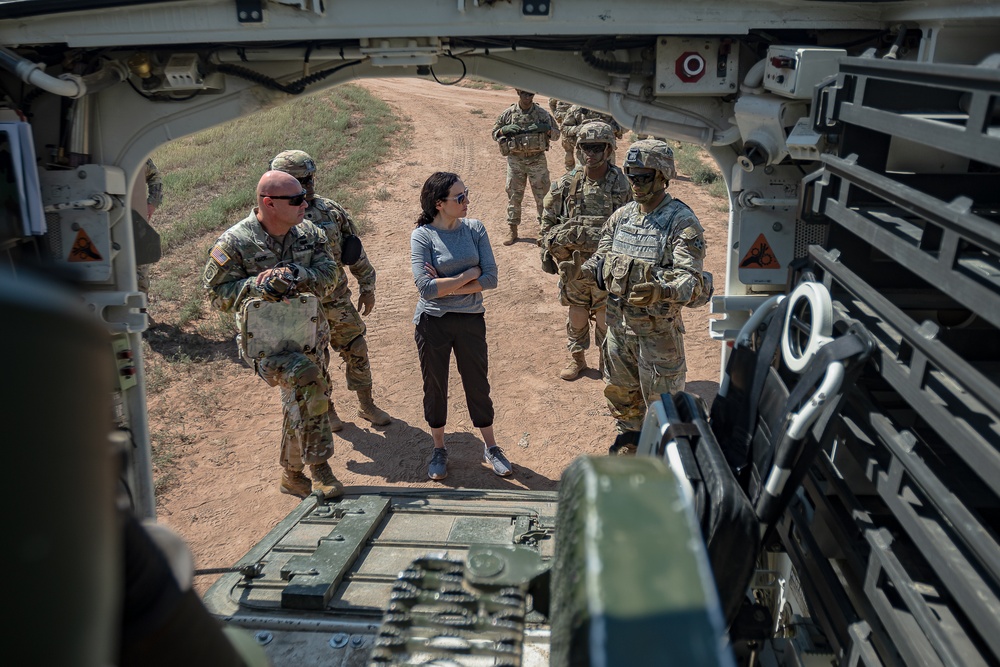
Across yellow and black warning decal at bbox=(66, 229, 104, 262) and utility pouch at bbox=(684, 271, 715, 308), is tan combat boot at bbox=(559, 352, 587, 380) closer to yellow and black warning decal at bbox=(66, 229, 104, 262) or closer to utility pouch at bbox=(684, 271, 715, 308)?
utility pouch at bbox=(684, 271, 715, 308)

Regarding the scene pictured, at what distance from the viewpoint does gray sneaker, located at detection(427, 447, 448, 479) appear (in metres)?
6.06

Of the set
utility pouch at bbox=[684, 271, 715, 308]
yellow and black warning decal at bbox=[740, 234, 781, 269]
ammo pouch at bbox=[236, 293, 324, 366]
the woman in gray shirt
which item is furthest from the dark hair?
yellow and black warning decal at bbox=[740, 234, 781, 269]

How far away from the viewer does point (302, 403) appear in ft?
17.5

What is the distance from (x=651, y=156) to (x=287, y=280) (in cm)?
216

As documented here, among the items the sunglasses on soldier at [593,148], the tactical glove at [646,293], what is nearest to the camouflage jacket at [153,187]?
the sunglasses on soldier at [593,148]

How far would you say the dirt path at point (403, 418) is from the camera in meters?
5.97

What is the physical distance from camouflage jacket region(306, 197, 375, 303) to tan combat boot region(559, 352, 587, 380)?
6.72 feet

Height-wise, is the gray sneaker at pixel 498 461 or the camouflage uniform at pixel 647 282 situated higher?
the camouflage uniform at pixel 647 282

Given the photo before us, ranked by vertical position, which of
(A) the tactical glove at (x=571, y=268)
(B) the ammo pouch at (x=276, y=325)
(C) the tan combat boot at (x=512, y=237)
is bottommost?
(C) the tan combat boot at (x=512, y=237)

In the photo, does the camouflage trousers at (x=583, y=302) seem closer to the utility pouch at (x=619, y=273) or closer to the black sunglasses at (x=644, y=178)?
the utility pouch at (x=619, y=273)

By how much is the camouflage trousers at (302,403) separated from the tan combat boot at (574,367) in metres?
2.68

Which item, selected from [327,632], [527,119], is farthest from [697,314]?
[327,632]

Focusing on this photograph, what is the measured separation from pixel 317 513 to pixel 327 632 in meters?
1.16

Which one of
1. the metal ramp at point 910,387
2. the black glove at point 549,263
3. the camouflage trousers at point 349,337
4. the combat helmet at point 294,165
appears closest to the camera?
the metal ramp at point 910,387
